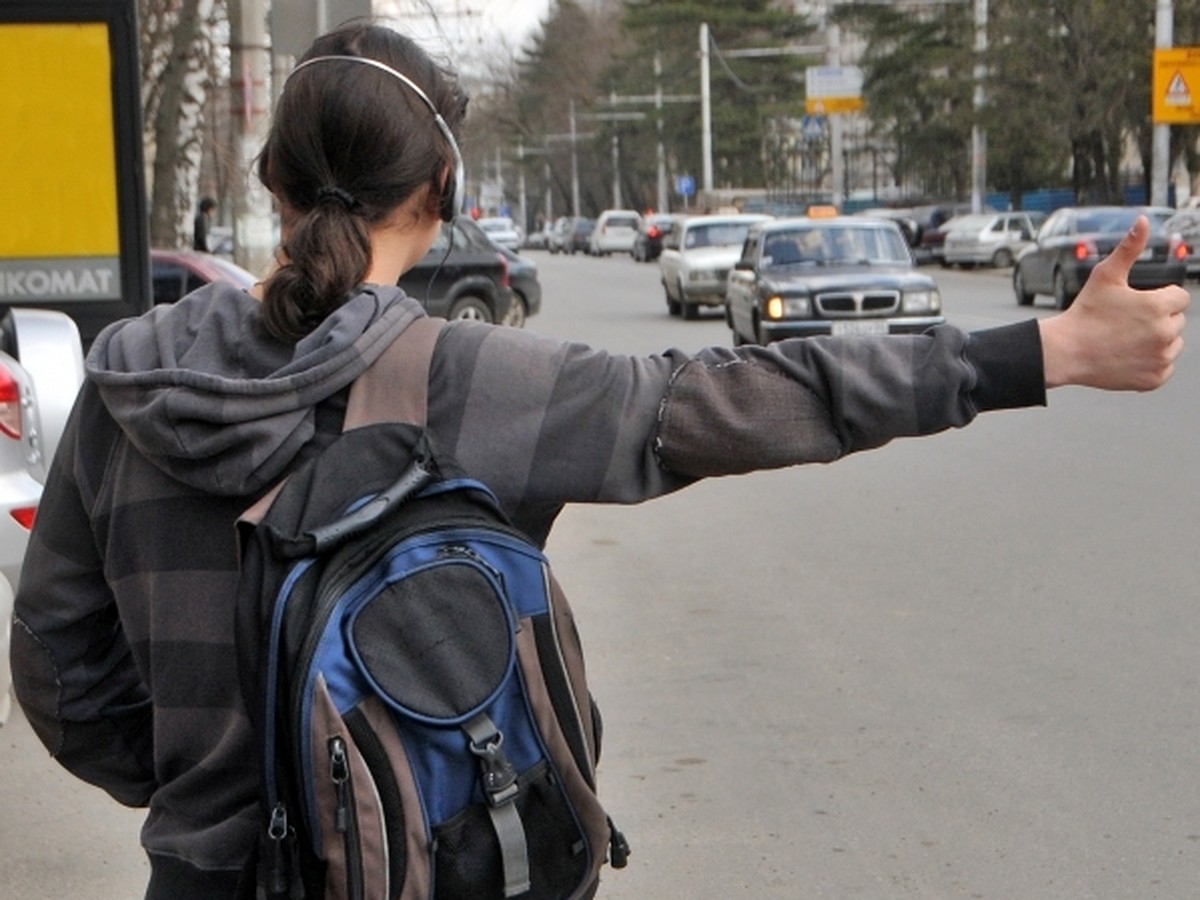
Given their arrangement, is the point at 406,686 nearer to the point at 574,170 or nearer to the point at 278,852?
the point at 278,852

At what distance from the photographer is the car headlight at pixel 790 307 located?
18.7 m

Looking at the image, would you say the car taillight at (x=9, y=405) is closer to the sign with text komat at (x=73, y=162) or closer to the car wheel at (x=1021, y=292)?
the sign with text komat at (x=73, y=162)

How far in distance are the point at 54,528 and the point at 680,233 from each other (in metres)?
28.0

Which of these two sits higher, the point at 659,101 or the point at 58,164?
the point at 659,101

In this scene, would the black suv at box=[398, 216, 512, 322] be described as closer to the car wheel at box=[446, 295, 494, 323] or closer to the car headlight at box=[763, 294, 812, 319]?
the car wheel at box=[446, 295, 494, 323]

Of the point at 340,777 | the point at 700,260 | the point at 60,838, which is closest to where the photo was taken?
the point at 340,777

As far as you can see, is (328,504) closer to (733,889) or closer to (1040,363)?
(1040,363)

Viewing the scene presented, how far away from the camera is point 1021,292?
92.3 feet

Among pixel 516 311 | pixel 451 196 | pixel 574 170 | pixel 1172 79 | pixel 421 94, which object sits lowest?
pixel 516 311

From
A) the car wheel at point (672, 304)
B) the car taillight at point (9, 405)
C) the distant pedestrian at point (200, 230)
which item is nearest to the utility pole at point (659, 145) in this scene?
the car wheel at point (672, 304)

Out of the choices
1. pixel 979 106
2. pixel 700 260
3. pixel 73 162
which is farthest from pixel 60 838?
pixel 979 106

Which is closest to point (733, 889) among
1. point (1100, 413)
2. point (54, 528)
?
point (54, 528)

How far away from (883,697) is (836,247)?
1380 cm

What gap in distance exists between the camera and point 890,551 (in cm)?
911
